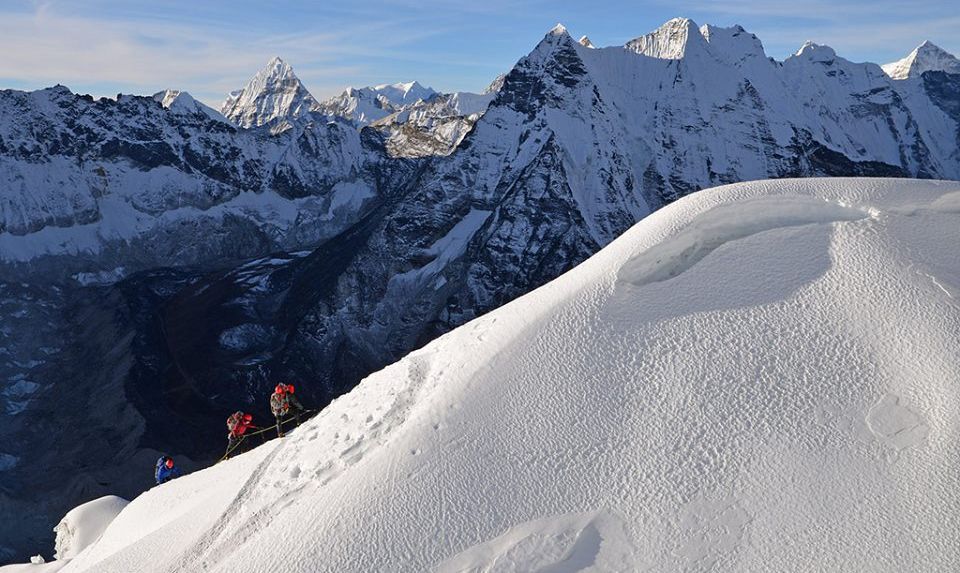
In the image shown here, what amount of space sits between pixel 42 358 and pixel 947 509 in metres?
183

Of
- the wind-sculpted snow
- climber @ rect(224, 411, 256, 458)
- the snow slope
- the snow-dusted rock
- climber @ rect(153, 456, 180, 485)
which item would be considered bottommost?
the snow-dusted rock

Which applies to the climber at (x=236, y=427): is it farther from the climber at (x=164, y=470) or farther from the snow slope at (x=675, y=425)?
the snow slope at (x=675, y=425)

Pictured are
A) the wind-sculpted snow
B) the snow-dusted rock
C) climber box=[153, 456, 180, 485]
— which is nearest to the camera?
the wind-sculpted snow

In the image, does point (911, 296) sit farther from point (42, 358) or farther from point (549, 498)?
point (42, 358)

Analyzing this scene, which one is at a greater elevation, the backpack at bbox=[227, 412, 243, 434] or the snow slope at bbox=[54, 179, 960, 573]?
the snow slope at bbox=[54, 179, 960, 573]

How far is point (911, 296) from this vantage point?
52.6 feet

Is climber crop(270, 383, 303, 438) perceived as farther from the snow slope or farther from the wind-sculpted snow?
the wind-sculpted snow

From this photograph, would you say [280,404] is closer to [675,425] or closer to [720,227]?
[720,227]

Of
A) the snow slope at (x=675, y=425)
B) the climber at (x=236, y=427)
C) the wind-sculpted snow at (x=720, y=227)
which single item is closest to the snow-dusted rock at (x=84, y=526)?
the climber at (x=236, y=427)

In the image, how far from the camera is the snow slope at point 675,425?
13.4 metres

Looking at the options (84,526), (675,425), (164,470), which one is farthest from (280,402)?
(675,425)

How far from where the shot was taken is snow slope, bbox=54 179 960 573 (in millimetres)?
13359

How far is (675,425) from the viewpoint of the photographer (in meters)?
15.1

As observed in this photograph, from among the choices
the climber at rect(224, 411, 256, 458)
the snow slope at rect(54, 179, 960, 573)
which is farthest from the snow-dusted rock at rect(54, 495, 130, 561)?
the snow slope at rect(54, 179, 960, 573)
